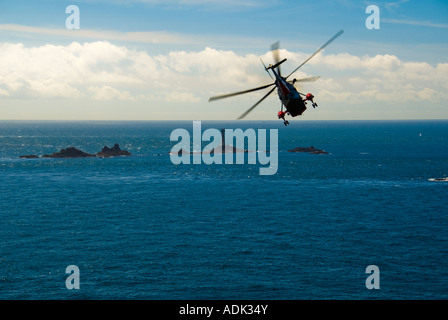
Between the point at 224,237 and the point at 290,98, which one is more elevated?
the point at 290,98

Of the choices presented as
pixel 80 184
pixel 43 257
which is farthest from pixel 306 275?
pixel 80 184

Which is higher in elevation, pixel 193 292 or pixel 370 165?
pixel 370 165

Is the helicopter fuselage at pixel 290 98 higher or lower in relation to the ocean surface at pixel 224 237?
higher

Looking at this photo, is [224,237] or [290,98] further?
[224,237]

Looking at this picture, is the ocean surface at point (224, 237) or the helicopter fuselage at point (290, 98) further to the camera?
the ocean surface at point (224, 237)

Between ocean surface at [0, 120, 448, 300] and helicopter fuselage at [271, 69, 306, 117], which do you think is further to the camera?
ocean surface at [0, 120, 448, 300]

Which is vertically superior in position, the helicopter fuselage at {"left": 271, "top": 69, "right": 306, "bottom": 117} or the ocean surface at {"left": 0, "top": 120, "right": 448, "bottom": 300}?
the helicopter fuselage at {"left": 271, "top": 69, "right": 306, "bottom": 117}
